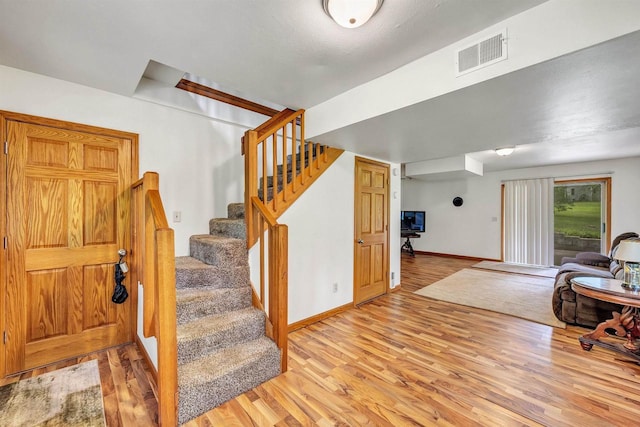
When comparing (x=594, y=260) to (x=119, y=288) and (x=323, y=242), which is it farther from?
(x=119, y=288)

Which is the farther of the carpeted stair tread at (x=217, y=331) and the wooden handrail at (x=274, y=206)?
the wooden handrail at (x=274, y=206)

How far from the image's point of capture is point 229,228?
2.82 metres

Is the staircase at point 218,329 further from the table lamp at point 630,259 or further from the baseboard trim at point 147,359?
the table lamp at point 630,259

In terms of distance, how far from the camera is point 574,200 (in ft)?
21.0

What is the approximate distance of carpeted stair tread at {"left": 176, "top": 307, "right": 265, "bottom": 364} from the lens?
6.36 ft

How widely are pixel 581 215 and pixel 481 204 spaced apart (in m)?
2.02

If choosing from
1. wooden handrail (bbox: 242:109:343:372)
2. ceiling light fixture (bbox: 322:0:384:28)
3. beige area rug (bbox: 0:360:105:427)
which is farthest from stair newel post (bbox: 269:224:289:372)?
ceiling light fixture (bbox: 322:0:384:28)

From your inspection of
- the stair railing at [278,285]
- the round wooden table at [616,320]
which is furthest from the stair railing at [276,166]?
the round wooden table at [616,320]

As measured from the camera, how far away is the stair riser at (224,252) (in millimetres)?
2463

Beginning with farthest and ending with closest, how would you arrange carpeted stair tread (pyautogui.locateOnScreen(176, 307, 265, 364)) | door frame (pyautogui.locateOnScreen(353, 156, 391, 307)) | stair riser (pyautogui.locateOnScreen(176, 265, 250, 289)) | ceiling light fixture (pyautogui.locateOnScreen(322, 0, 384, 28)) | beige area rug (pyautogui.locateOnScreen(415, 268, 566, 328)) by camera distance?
door frame (pyautogui.locateOnScreen(353, 156, 391, 307)), beige area rug (pyautogui.locateOnScreen(415, 268, 566, 328)), stair riser (pyautogui.locateOnScreen(176, 265, 250, 289)), carpeted stair tread (pyautogui.locateOnScreen(176, 307, 265, 364)), ceiling light fixture (pyautogui.locateOnScreen(322, 0, 384, 28))

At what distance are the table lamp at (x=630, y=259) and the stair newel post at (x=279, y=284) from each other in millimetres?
2912

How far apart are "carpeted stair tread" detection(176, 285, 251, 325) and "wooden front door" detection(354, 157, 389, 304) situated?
1765 millimetres

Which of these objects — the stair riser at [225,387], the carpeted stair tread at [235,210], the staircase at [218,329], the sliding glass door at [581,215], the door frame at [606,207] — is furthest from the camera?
the sliding glass door at [581,215]

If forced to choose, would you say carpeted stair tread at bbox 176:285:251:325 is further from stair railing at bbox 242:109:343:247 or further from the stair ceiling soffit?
the stair ceiling soffit
